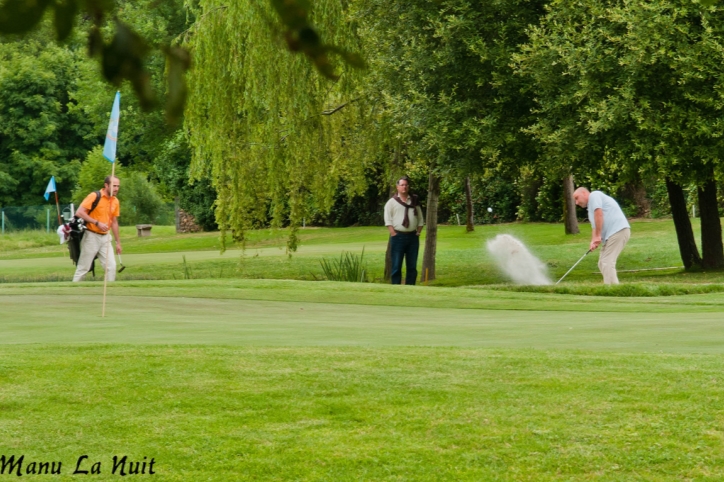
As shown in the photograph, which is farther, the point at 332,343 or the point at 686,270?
the point at 686,270

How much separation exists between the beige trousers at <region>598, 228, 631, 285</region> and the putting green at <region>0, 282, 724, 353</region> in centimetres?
284

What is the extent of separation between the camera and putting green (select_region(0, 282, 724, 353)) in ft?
33.0

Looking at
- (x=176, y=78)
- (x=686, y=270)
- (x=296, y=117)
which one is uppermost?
(x=296, y=117)

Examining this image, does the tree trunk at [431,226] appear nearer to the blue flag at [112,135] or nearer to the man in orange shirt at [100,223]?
the man in orange shirt at [100,223]

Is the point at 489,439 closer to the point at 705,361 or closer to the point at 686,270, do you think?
the point at 705,361

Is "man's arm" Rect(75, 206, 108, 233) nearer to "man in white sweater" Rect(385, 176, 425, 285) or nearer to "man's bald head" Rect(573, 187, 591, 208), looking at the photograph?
"man in white sweater" Rect(385, 176, 425, 285)

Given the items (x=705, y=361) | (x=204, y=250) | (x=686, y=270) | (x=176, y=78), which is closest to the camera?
(x=176, y=78)

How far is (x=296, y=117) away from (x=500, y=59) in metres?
4.23

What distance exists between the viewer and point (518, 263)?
90.9ft

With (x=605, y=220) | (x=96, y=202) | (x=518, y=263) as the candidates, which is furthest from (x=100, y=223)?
(x=518, y=263)

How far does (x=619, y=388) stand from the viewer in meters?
7.44

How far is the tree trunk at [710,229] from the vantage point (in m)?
25.2

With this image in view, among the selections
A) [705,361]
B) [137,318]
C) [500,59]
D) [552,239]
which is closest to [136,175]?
[552,239]

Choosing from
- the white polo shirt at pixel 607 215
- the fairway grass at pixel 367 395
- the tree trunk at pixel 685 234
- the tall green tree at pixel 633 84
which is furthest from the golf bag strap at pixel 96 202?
the tree trunk at pixel 685 234
